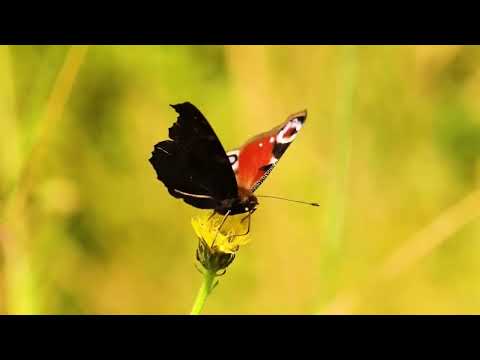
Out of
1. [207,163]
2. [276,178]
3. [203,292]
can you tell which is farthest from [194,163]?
[276,178]

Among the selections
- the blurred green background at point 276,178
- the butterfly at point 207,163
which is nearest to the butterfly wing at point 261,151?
the butterfly at point 207,163

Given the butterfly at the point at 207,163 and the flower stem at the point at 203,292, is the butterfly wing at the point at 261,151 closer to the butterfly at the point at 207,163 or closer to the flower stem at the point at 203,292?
the butterfly at the point at 207,163

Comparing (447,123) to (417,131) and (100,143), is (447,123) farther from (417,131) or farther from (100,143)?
(100,143)

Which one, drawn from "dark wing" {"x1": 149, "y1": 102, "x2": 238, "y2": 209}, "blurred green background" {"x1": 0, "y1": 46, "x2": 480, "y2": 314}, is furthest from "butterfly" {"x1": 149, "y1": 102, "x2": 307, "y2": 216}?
"blurred green background" {"x1": 0, "y1": 46, "x2": 480, "y2": 314}

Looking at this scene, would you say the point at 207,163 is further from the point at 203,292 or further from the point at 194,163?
the point at 203,292

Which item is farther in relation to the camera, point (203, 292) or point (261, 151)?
point (261, 151)

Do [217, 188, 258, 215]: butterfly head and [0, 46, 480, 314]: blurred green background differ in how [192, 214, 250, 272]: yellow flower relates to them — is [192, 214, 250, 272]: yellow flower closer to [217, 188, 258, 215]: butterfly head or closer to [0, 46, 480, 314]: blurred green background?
[217, 188, 258, 215]: butterfly head
